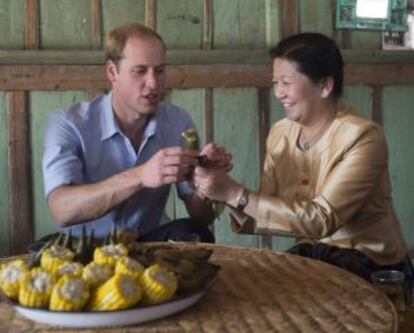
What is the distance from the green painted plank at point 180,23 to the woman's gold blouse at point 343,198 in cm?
152

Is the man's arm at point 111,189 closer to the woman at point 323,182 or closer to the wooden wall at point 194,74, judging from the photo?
→ the woman at point 323,182

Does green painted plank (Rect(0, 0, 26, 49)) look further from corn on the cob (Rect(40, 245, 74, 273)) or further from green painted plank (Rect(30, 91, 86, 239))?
corn on the cob (Rect(40, 245, 74, 273))

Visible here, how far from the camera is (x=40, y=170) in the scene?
12.9ft

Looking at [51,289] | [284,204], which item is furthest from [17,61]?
[51,289]

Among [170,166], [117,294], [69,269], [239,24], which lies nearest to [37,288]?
[69,269]

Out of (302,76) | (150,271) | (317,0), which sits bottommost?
(150,271)

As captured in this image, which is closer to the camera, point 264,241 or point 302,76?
point 302,76

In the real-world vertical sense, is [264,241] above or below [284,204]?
below

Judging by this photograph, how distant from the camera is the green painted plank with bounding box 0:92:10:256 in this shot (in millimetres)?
3814

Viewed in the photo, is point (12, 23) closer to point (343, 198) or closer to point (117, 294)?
point (343, 198)

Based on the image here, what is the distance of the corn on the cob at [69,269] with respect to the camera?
1540mm

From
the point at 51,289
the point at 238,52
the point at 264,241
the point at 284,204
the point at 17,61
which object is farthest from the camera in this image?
the point at 264,241

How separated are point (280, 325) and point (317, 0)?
3.04m

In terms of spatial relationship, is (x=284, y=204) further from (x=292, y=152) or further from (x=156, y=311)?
(x=156, y=311)
